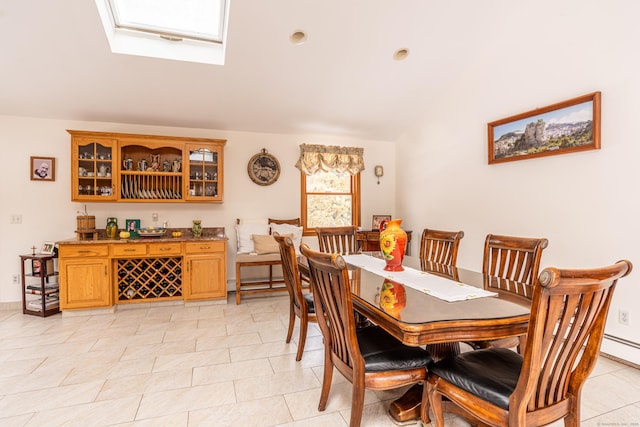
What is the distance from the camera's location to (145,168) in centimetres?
425

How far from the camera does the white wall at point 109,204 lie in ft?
13.0

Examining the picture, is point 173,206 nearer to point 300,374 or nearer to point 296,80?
point 296,80

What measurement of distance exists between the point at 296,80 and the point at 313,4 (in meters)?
1.01

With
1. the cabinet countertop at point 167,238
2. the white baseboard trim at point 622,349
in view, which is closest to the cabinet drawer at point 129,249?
the cabinet countertop at point 167,238

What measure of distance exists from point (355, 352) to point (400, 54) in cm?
320

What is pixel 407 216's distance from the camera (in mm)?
5230

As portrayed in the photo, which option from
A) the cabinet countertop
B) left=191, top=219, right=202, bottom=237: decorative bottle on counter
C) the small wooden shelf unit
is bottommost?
the small wooden shelf unit

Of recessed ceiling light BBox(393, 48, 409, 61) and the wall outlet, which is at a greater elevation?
recessed ceiling light BBox(393, 48, 409, 61)

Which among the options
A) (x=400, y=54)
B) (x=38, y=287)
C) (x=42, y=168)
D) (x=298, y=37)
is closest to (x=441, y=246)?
(x=400, y=54)

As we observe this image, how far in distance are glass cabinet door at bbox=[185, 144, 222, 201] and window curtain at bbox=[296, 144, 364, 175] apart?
4.09 ft

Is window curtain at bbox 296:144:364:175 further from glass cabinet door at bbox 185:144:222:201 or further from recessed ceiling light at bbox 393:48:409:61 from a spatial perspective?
recessed ceiling light at bbox 393:48:409:61

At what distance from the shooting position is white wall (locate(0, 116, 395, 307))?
395 cm

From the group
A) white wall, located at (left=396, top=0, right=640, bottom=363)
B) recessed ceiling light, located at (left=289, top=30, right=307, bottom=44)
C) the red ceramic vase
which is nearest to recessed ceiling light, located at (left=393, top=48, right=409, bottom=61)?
white wall, located at (left=396, top=0, right=640, bottom=363)

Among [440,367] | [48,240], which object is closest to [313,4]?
[440,367]
